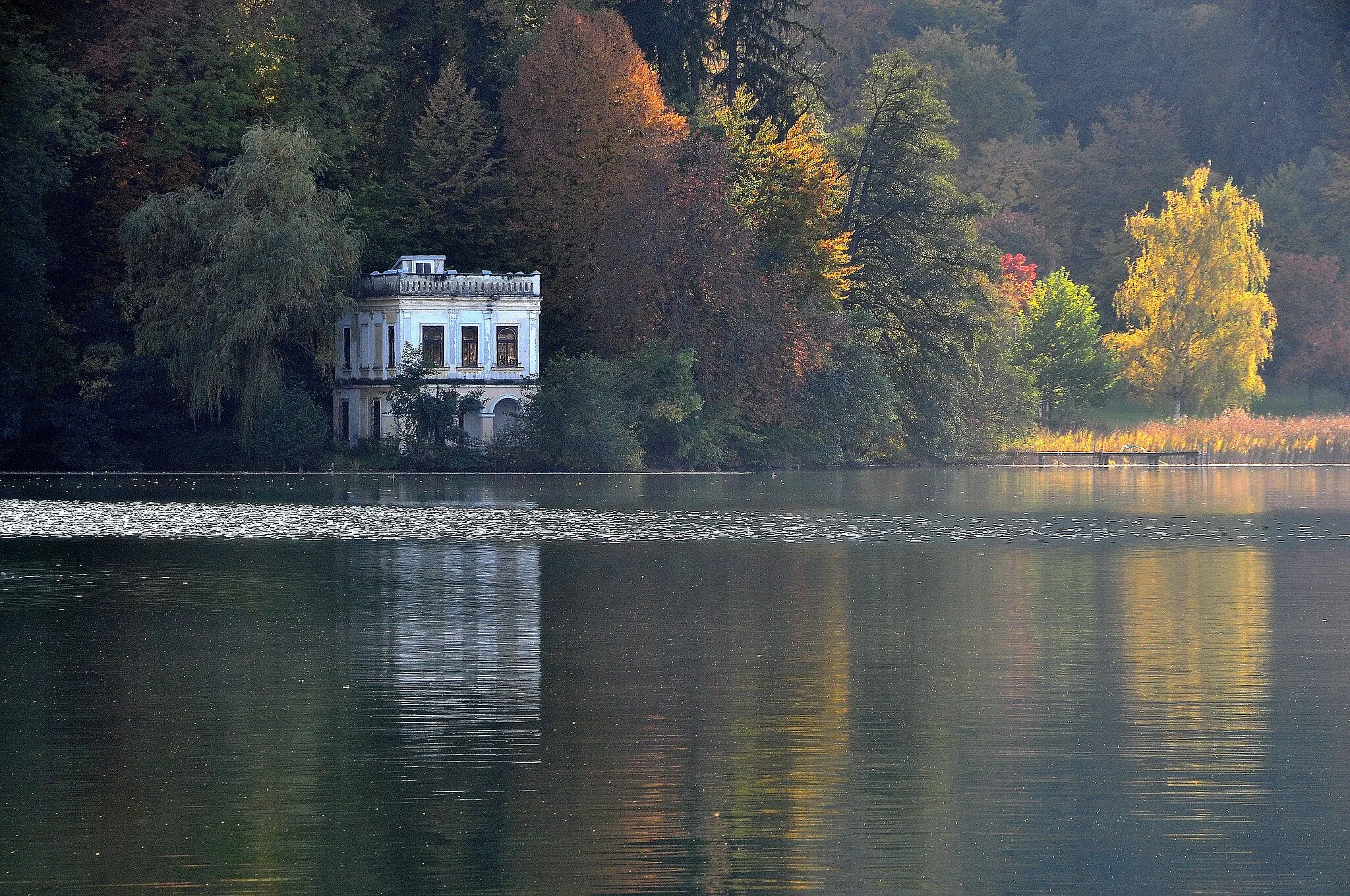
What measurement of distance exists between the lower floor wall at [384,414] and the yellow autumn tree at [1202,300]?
107 ft

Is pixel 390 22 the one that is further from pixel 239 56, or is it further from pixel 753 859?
pixel 753 859

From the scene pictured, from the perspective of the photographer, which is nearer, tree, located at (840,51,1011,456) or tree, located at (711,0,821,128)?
tree, located at (840,51,1011,456)

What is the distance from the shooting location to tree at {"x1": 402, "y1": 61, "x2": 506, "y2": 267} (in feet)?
237

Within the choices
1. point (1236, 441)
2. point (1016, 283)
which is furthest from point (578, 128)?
point (1236, 441)

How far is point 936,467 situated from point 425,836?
65375mm

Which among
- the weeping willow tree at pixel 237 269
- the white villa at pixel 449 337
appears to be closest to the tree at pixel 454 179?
the white villa at pixel 449 337

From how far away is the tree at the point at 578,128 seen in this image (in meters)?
71.9

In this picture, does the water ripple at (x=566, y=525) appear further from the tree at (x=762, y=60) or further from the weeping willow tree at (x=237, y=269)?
the tree at (x=762, y=60)

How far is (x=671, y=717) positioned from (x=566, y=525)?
24.8m

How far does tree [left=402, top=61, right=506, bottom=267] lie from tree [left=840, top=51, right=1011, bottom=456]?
13.9m

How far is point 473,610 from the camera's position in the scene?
2622 centimetres

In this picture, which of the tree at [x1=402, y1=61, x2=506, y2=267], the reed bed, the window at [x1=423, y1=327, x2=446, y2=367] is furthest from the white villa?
the reed bed

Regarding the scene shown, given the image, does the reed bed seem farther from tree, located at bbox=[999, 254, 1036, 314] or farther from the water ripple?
the water ripple

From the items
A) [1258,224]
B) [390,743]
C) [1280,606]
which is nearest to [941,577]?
Result: [1280,606]
